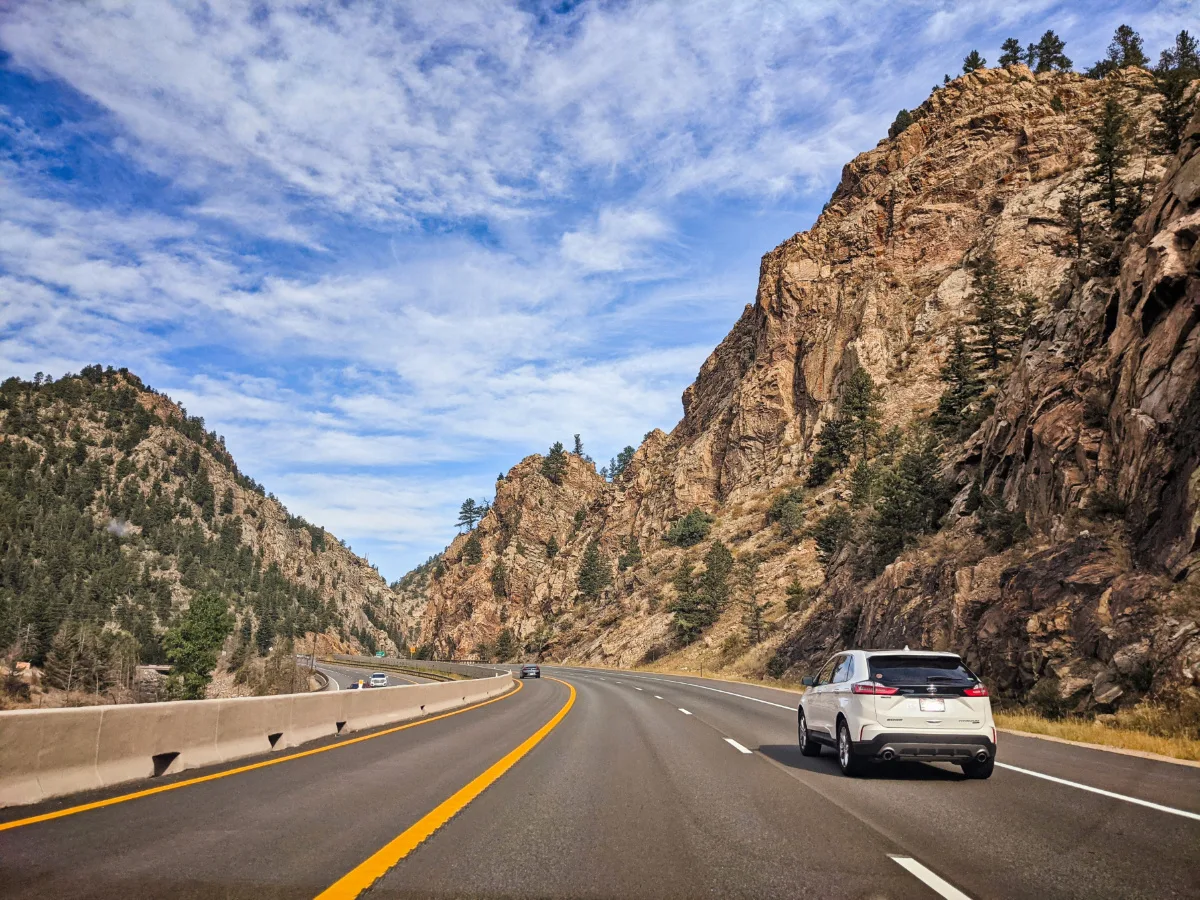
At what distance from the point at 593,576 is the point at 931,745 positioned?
93523mm

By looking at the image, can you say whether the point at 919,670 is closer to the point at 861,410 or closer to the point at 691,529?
the point at 861,410

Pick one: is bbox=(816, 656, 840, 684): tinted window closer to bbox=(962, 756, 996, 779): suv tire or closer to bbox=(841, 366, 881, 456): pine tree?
bbox=(962, 756, 996, 779): suv tire

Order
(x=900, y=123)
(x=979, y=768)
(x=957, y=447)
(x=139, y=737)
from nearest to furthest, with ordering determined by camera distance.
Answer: (x=139, y=737) → (x=979, y=768) → (x=957, y=447) → (x=900, y=123)

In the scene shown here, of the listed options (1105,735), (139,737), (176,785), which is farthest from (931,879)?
(1105,735)

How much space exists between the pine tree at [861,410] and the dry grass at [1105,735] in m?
53.0

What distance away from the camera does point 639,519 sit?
108 meters

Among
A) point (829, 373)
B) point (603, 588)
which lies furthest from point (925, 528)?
point (603, 588)

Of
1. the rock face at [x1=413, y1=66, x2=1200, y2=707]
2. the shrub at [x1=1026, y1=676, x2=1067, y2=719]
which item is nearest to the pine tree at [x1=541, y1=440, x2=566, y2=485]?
the rock face at [x1=413, y1=66, x2=1200, y2=707]

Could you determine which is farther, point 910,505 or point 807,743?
point 910,505

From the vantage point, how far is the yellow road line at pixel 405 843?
14.8ft

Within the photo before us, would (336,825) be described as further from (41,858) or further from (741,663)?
(741,663)

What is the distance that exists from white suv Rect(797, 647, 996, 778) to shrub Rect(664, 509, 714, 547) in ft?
245

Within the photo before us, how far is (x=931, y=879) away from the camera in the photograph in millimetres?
4910

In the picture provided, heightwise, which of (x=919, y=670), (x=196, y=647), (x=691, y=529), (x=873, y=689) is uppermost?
(x=691, y=529)
